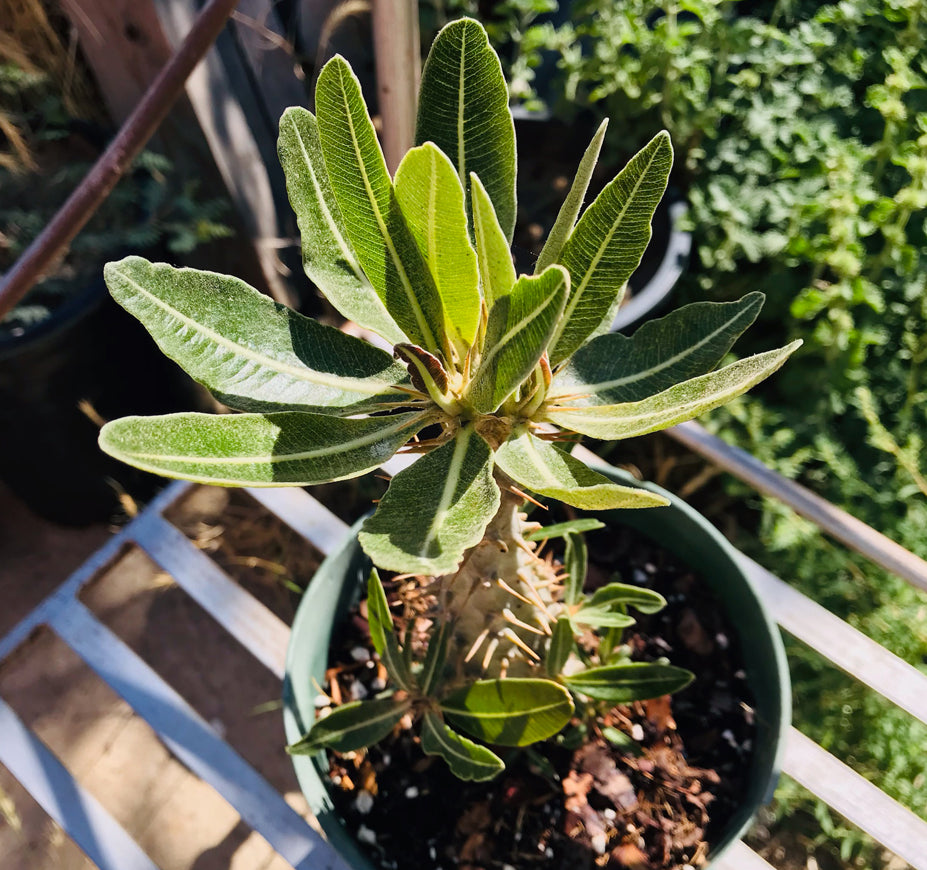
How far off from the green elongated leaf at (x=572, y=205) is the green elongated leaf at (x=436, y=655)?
0.42 metres

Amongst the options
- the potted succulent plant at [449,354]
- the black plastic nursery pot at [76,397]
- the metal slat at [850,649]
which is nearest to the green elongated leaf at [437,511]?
the potted succulent plant at [449,354]

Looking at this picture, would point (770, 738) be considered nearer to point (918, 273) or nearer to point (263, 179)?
point (918, 273)

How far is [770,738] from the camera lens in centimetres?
90

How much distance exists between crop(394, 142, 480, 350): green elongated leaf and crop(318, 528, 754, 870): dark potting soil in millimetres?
571

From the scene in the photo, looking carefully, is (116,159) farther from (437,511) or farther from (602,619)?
(602,619)

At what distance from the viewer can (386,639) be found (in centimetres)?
83

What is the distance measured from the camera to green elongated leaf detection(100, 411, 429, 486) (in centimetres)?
48

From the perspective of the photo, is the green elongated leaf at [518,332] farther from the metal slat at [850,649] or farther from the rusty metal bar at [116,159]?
the metal slat at [850,649]

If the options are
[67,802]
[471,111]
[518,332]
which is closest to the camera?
[518,332]

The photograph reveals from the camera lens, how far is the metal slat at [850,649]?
3.46 feet

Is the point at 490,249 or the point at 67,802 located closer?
the point at 490,249

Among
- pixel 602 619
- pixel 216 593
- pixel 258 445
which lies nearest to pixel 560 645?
pixel 602 619

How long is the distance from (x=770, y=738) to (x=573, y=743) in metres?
0.24

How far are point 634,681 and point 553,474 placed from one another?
38 centimetres
